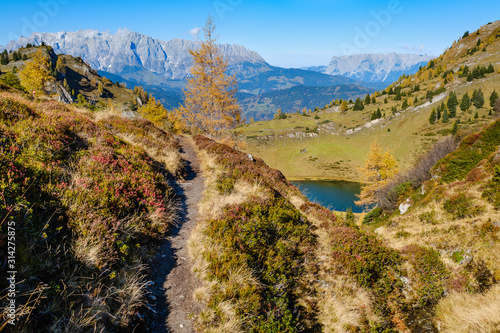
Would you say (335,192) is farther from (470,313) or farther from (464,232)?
(470,313)

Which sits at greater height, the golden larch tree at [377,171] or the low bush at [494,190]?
the low bush at [494,190]

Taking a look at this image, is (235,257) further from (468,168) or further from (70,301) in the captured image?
(468,168)

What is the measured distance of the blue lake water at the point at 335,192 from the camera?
77.9m

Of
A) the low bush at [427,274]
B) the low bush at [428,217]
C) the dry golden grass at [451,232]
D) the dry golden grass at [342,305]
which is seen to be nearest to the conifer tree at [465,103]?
the dry golden grass at [451,232]

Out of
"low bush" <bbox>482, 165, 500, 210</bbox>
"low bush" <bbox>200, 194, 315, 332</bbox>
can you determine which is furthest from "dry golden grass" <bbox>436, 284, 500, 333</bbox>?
"low bush" <bbox>482, 165, 500, 210</bbox>

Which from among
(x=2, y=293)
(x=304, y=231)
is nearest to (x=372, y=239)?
(x=304, y=231)

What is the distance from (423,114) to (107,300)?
510 feet

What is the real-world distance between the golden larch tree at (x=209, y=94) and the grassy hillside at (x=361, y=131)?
80.6 meters

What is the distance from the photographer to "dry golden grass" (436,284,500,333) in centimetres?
518

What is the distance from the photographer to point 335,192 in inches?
3482

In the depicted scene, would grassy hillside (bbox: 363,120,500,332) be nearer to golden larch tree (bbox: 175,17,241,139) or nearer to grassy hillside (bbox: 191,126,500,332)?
grassy hillside (bbox: 191,126,500,332)

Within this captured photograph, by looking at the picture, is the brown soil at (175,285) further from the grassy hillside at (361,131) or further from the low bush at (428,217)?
the grassy hillside at (361,131)

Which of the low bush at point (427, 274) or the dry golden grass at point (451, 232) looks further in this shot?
the dry golden grass at point (451, 232)

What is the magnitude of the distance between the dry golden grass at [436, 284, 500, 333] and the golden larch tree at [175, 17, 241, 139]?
77.8ft
